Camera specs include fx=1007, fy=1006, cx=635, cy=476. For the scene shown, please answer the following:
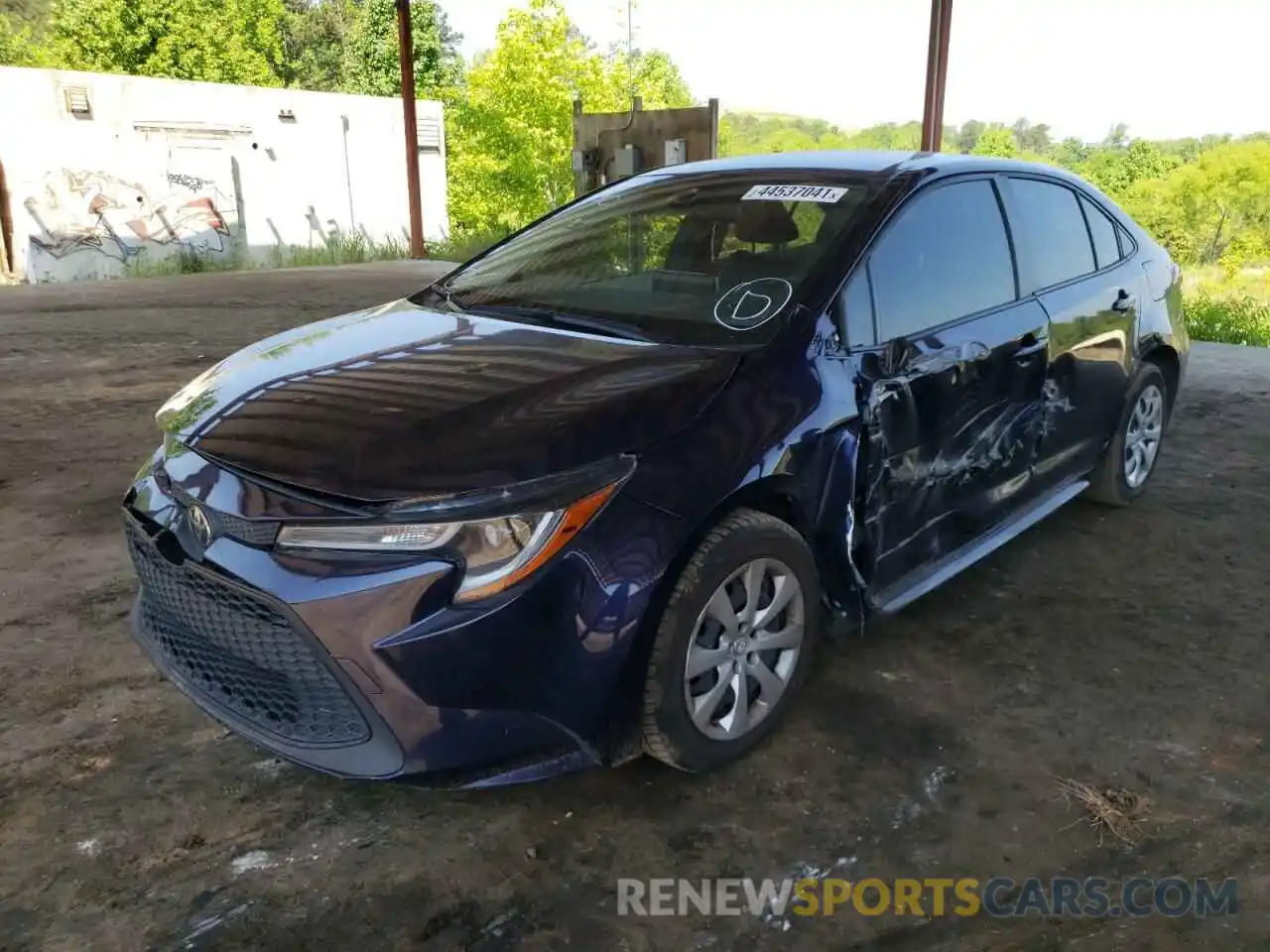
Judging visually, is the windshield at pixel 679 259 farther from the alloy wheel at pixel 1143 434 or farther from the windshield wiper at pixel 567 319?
the alloy wheel at pixel 1143 434

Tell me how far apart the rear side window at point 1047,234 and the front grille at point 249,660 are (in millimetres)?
2728

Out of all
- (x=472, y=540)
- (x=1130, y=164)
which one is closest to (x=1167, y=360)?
(x=472, y=540)

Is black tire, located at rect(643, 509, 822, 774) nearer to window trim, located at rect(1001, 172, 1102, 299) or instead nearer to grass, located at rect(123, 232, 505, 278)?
window trim, located at rect(1001, 172, 1102, 299)

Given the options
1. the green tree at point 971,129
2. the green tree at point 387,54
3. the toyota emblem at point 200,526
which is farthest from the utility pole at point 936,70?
the green tree at point 971,129

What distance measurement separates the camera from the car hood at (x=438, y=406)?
7.41 feet

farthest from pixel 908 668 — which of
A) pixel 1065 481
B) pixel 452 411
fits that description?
pixel 452 411

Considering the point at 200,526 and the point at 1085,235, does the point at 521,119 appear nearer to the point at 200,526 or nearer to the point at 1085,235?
the point at 1085,235

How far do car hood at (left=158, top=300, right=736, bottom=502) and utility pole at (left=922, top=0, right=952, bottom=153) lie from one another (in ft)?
26.4

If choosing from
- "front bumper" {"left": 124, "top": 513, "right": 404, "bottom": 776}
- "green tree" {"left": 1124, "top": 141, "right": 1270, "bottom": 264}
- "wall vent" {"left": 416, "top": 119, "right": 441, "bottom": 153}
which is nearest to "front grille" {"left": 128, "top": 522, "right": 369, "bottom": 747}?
"front bumper" {"left": 124, "top": 513, "right": 404, "bottom": 776}

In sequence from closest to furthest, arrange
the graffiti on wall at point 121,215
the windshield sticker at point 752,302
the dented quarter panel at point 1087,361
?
the windshield sticker at point 752,302 < the dented quarter panel at point 1087,361 < the graffiti on wall at point 121,215

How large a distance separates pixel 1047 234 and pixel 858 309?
1.39 m

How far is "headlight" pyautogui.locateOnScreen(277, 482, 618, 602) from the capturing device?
2.15 metres

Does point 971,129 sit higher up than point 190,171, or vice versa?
point 971,129

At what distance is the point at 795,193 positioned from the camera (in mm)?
3340
